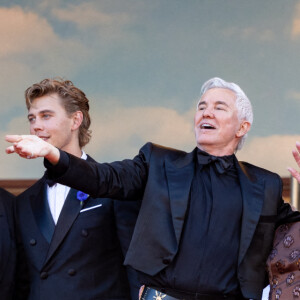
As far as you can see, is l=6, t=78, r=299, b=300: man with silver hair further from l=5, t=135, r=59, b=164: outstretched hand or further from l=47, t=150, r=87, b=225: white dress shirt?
l=47, t=150, r=87, b=225: white dress shirt

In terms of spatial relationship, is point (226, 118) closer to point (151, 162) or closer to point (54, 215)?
point (151, 162)

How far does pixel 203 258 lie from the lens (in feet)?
8.65

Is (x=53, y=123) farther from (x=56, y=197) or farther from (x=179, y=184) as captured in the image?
(x=179, y=184)

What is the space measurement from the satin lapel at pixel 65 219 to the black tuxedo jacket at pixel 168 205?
1.49ft

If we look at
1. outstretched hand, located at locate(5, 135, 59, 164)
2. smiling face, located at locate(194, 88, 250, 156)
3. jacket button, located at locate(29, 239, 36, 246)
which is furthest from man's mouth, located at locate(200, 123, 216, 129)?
jacket button, located at locate(29, 239, 36, 246)

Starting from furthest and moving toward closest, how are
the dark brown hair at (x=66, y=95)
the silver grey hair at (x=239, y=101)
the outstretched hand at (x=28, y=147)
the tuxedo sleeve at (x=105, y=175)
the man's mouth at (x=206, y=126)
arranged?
the dark brown hair at (x=66, y=95), the silver grey hair at (x=239, y=101), the man's mouth at (x=206, y=126), the tuxedo sleeve at (x=105, y=175), the outstretched hand at (x=28, y=147)

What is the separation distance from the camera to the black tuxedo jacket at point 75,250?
118 inches

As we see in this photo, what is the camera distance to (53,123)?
132 inches

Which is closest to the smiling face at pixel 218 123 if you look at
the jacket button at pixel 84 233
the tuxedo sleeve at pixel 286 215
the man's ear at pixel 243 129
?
the man's ear at pixel 243 129

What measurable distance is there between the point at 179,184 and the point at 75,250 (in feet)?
2.02

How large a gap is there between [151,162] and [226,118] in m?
0.40

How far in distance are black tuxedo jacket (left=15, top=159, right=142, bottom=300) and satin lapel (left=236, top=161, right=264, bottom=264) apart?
0.54 m

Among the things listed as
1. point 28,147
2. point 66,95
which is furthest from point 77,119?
point 28,147

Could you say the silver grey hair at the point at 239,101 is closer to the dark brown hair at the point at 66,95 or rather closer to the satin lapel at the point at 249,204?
the satin lapel at the point at 249,204
